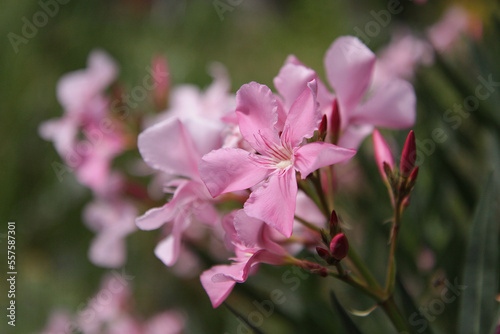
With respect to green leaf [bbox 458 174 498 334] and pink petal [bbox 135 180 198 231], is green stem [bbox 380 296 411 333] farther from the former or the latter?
pink petal [bbox 135 180 198 231]

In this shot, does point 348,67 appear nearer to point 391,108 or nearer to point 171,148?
point 391,108

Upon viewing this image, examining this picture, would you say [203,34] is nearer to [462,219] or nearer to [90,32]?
[90,32]

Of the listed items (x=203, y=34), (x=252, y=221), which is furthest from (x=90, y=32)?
(x=252, y=221)

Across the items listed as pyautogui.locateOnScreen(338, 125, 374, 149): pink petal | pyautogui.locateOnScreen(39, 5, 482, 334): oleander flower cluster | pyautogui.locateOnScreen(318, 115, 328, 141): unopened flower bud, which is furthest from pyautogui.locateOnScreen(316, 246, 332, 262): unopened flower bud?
pyautogui.locateOnScreen(338, 125, 374, 149): pink petal

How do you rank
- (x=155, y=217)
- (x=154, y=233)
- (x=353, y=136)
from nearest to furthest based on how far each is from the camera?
1. (x=155, y=217)
2. (x=353, y=136)
3. (x=154, y=233)

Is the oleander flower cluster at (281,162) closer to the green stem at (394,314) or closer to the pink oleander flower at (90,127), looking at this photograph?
the green stem at (394,314)

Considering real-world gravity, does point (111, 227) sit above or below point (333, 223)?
below

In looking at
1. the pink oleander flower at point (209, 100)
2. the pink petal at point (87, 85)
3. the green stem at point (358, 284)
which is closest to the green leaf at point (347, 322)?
the green stem at point (358, 284)

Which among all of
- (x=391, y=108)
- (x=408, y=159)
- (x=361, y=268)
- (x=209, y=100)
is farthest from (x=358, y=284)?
(x=209, y=100)
